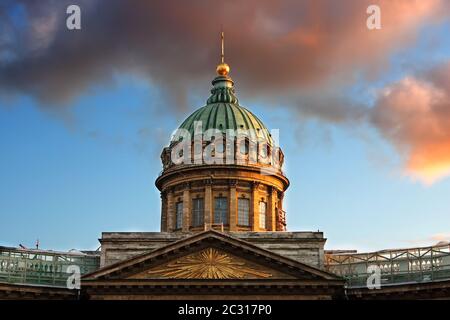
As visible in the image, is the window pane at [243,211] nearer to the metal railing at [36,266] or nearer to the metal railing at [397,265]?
the metal railing at [397,265]

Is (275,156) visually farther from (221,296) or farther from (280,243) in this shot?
(221,296)

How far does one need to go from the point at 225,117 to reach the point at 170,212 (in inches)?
414

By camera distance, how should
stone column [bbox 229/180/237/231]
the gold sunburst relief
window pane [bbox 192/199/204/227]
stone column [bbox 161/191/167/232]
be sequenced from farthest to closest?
stone column [bbox 161/191/167/232], window pane [bbox 192/199/204/227], stone column [bbox 229/180/237/231], the gold sunburst relief

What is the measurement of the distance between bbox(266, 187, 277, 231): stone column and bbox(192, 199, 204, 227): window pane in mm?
5980

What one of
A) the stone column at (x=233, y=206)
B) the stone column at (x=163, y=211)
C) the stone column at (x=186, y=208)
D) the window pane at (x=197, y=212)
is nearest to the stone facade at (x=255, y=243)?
the stone column at (x=233, y=206)

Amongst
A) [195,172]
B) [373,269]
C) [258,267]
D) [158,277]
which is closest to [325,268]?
[373,269]

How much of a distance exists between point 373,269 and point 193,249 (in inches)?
537

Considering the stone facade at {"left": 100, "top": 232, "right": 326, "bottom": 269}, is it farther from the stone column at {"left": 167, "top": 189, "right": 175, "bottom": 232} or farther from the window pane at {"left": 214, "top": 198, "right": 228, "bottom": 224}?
the stone column at {"left": 167, "top": 189, "right": 175, "bottom": 232}

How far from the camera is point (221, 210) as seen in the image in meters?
70.9

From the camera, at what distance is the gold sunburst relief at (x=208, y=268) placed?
54469 millimetres

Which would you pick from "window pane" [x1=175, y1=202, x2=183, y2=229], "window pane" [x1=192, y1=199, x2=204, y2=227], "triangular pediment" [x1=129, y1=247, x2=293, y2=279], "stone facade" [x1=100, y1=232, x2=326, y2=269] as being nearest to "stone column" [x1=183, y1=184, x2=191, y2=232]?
"window pane" [x1=192, y1=199, x2=204, y2=227]

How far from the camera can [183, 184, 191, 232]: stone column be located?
70.7 meters

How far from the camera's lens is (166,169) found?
75250 mm
